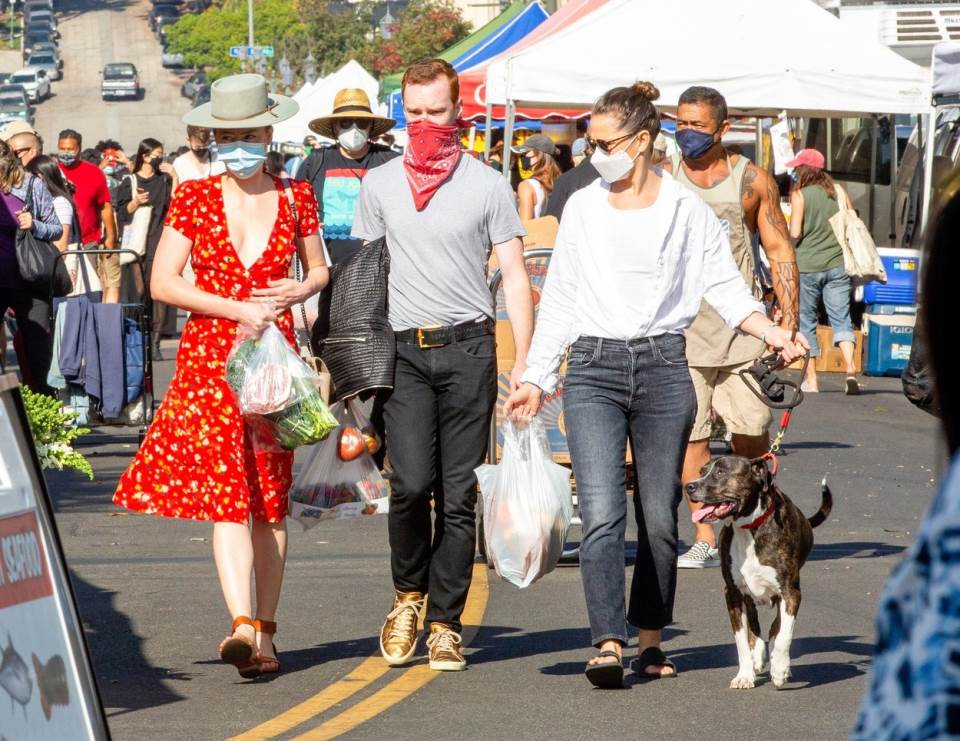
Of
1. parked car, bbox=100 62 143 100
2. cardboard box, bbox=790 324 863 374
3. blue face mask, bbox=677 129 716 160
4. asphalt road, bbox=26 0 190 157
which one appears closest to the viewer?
blue face mask, bbox=677 129 716 160

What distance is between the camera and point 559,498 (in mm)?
6789

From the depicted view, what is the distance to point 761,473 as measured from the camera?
643 cm

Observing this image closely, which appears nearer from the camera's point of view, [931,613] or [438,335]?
[931,613]

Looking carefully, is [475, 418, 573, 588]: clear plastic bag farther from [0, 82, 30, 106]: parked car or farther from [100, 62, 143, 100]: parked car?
[100, 62, 143, 100]: parked car

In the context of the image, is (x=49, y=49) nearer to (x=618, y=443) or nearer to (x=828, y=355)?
(x=828, y=355)

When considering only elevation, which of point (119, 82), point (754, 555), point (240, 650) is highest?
point (754, 555)

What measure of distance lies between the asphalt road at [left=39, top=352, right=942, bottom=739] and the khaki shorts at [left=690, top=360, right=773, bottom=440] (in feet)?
2.30

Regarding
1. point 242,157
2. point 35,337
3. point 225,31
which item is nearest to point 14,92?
point 225,31

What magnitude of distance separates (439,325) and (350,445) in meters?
0.61

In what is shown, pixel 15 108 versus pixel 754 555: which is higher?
pixel 754 555

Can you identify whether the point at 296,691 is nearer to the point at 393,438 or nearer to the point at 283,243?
the point at 393,438

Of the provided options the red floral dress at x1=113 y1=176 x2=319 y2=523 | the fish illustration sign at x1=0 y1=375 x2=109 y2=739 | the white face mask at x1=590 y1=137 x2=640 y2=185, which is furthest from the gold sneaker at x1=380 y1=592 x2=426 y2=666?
the fish illustration sign at x1=0 y1=375 x2=109 y2=739

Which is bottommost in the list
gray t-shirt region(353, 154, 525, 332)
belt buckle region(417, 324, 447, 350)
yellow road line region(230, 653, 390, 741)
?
yellow road line region(230, 653, 390, 741)

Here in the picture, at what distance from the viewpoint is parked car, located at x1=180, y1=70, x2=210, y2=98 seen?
92.1 m
